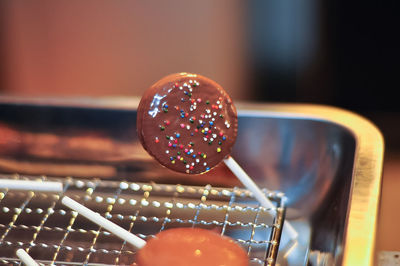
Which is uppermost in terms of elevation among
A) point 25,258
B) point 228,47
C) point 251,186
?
point 228,47

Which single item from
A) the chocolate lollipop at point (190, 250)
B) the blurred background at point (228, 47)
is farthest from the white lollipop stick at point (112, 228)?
the blurred background at point (228, 47)

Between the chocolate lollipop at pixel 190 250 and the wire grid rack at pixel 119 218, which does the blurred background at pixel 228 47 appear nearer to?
the wire grid rack at pixel 119 218

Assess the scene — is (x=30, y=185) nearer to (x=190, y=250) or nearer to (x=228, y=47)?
(x=190, y=250)

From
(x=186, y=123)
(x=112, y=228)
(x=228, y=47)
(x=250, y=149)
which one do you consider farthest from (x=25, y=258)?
(x=228, y=47)

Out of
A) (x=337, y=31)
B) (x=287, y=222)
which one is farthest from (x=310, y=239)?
(x=337, y=31)

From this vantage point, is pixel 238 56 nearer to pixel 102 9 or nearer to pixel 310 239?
pixel 102 9

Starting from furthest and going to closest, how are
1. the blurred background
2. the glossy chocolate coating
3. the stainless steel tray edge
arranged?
the blurred background < the glossy chocolate coating < the stainless steel tray edge

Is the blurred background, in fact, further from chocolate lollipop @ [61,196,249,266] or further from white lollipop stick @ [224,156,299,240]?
chocolate lollipop @ [61,196,249,266]

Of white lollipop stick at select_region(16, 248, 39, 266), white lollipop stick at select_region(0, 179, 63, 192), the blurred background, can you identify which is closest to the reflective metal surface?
white lollipop stick at select_region(0, 179, 63, 192)
